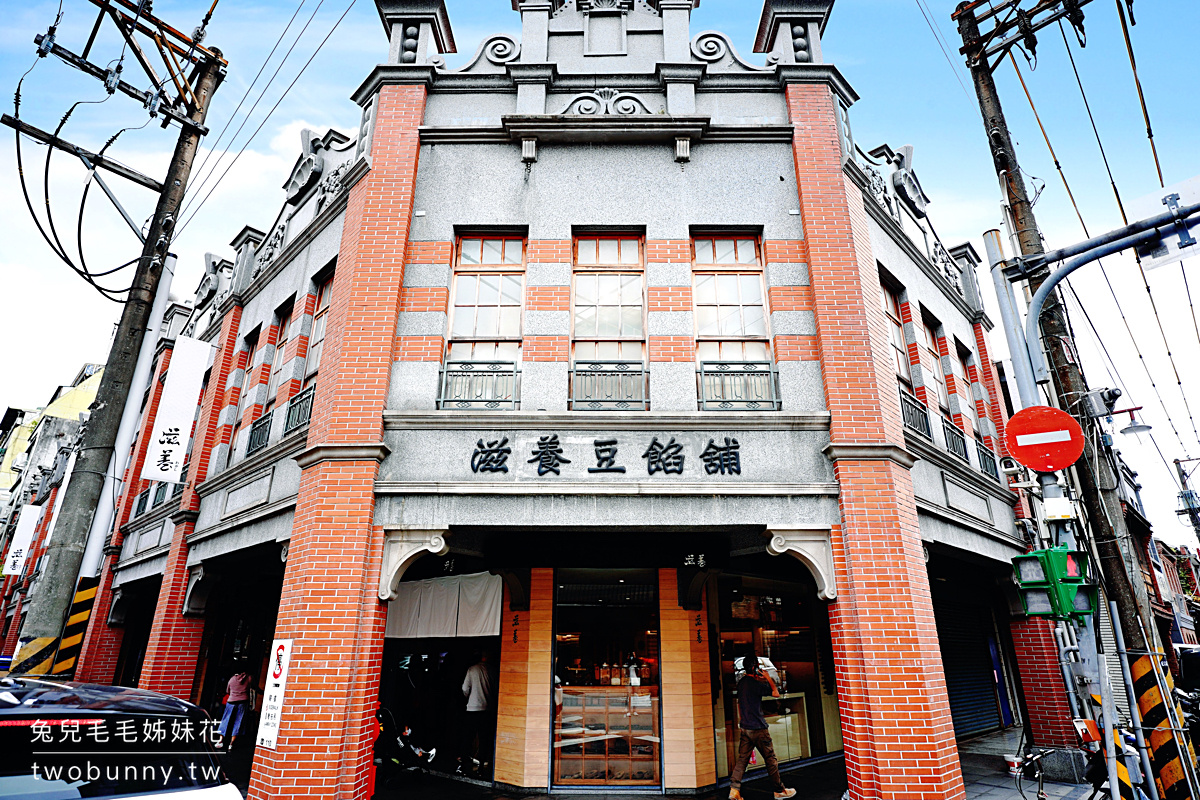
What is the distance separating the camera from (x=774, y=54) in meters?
9.91

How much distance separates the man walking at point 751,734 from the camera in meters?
8.66

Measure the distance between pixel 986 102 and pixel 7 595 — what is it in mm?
39249

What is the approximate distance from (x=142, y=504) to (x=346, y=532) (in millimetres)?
10893

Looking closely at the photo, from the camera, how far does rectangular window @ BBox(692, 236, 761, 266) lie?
362 inches

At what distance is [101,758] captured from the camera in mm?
4035

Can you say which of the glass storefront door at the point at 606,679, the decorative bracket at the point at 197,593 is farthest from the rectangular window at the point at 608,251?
the decorative bracket at the point at 197,593

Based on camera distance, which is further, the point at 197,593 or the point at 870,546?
the point at 197,593

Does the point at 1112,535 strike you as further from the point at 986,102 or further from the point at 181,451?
the point at 181,451

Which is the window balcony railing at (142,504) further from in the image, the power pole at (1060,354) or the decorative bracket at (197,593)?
the power pole at (1060,354)

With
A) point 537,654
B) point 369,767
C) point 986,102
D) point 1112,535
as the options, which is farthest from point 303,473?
point 986,102

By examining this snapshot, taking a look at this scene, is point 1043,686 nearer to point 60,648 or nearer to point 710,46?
point 710,46

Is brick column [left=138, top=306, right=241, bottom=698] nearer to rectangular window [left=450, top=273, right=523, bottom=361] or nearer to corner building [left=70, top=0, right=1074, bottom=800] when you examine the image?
corner building [left=70, top=0, right=1074, bottom=800]

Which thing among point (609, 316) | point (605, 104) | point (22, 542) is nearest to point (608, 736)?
point (609, 316)

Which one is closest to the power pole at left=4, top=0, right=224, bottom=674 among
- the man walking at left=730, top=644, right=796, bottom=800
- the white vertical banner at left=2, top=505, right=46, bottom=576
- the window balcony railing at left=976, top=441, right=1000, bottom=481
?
the man walking at left=730, top=644, right=796, bottom=800
